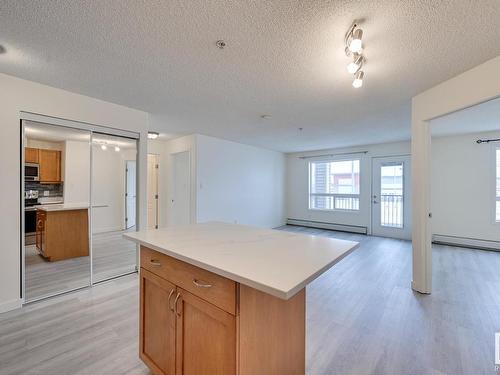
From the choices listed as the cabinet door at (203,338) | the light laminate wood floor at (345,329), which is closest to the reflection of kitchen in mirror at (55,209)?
the light laminate wood floor at (345,329)

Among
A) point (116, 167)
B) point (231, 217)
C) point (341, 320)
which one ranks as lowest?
point (341, 320)

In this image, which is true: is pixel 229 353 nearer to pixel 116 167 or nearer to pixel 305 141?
pixel 116 167

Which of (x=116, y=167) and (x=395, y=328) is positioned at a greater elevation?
(x=116, y=167)

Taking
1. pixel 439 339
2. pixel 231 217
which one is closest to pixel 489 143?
pixel 439 339

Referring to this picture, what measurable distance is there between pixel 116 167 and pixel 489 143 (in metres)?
6.65

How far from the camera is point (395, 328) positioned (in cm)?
206

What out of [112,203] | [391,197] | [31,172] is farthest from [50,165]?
[391,197]

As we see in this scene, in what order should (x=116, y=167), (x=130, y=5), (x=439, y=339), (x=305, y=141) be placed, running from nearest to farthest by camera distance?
(x=130, y=5) < (x=439, y=339) < (x=116, y=167) < (x=305, y=141)

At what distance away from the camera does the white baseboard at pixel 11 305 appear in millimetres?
2246

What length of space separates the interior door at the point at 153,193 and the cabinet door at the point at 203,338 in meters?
4.82

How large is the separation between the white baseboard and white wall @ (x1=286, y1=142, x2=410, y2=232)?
20.5ft

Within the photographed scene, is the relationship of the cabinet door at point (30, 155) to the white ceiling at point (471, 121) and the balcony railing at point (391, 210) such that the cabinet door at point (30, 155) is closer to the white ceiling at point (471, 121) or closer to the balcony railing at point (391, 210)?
the white ceiling at point (471, 121)

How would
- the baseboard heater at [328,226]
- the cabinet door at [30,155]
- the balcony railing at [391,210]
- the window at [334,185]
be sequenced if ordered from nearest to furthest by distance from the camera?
the cabinet door at [30,155] → the balcony railing at [391,210] → the baseboard heater at [328,226] → the window at [334,185]

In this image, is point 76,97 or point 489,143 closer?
point 76,97
